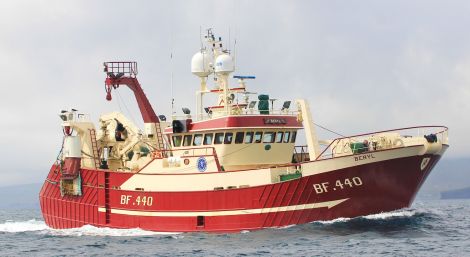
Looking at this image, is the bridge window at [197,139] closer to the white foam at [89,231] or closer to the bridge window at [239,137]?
the bridge window at [239,137]

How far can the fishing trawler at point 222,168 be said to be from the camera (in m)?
36.9

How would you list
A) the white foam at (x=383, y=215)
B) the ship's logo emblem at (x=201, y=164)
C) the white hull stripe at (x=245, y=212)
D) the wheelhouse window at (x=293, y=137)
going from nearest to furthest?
the white hull stripe at (x=245, y=212) → the white foam at (x=383, y=215) → the ship's logo emblem at (x=201, y=164) → the wheelhouse window at (x=293, y=137)

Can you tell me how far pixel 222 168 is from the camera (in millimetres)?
40219

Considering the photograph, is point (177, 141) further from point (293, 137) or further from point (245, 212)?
point (245, 212)

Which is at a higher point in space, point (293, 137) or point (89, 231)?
point (293, 137)

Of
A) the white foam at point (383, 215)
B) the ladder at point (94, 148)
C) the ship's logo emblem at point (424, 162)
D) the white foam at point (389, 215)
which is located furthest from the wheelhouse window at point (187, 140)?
the ship's logo emblem at point (424, 162)

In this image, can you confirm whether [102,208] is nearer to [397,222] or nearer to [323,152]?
[323,152]

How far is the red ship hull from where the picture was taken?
3672cm

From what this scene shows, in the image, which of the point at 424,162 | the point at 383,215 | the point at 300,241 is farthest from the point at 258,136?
the point at 300,241

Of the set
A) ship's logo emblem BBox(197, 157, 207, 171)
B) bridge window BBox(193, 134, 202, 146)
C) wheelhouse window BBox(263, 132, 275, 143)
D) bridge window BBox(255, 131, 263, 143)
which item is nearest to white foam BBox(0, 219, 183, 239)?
ship's logo emblem BBox(197, 157, 207, 171)

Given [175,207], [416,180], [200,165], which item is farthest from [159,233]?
[416,180]

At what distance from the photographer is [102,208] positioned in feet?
145

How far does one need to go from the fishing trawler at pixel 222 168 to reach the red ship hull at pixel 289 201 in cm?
5

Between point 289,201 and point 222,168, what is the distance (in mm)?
4699
